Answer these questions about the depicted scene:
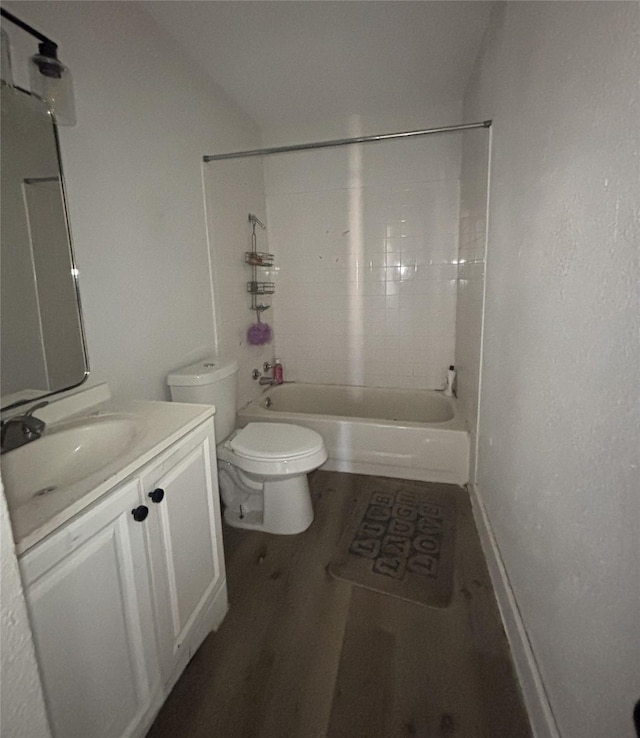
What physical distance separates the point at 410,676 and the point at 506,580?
0.49m

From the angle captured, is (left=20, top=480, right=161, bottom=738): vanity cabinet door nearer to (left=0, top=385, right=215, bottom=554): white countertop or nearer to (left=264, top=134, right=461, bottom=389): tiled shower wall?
(left=0, top=385, right=215, bottom=554): white countertop

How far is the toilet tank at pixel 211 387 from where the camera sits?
176 centimetres

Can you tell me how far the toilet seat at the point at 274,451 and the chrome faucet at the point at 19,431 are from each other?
0.88m

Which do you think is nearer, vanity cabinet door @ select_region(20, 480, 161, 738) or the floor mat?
vanity cabinet door @ select_region(20, 480, 161, 738)

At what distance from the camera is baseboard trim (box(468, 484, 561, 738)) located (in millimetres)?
988

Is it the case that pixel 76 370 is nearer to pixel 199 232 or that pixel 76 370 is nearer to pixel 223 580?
pixel 223 580

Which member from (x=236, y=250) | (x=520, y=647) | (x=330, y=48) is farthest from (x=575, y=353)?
(x=236, y=250)

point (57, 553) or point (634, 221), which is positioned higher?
point (634, 221)

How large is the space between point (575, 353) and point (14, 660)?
1.17m

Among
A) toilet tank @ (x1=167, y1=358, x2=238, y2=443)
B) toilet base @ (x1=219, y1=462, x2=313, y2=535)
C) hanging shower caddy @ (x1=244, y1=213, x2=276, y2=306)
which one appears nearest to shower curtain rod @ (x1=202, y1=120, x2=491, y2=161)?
hanging shower caddy @ (x1=244, y1=213, x2=276, y2=306)

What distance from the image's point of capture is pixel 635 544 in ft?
2.13

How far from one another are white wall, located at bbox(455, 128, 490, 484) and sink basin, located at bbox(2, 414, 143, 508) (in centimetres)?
163

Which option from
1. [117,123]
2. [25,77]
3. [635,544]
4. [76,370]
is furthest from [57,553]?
[117,123]

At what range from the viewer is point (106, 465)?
0.93 meters
